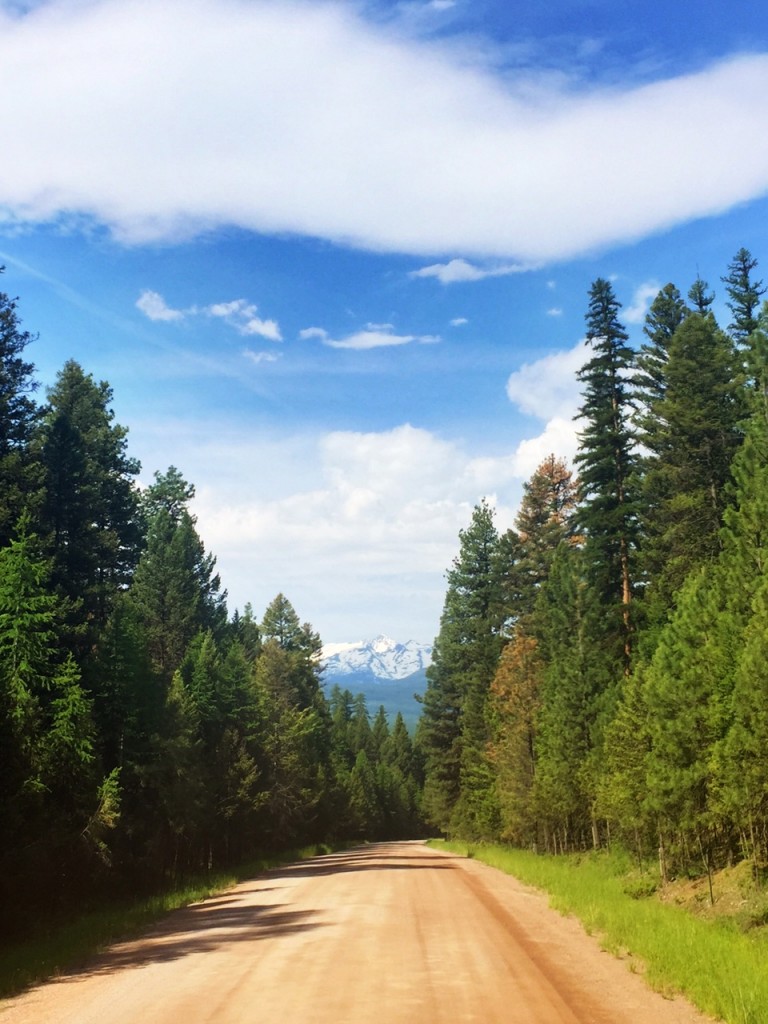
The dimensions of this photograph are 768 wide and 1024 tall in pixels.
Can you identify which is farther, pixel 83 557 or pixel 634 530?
pixel 634 530

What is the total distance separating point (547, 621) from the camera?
159 ft

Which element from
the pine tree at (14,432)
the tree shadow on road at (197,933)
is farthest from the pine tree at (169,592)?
the tree shadow on road at (197,933)

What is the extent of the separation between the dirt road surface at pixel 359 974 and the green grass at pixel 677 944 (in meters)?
0.36

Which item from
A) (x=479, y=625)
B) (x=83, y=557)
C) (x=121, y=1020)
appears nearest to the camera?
(x=121, y=1020)

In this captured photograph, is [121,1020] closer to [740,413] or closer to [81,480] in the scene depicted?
[81,480]

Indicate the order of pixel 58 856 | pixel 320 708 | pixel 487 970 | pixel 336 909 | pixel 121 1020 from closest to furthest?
1. pixel 121 1020
2. pixel 487 970
3. pixel 336 909
4. pixel 58 856
5. pixel 320 708

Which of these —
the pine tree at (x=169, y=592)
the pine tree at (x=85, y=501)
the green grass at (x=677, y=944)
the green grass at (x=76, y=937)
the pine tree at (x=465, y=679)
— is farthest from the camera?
the pine tree at (x=465, y=679)

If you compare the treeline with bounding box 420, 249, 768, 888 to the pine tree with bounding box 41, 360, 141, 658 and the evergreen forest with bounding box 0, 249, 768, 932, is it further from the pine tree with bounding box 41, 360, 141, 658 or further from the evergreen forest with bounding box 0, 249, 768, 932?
the pine tree with bounding box 41, 360, 141, 658

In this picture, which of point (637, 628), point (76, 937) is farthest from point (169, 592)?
point (76, 937)

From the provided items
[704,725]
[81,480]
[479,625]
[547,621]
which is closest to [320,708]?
[479,625]

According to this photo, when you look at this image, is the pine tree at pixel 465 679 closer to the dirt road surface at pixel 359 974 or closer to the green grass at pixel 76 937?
the green grass at pixel 76 937

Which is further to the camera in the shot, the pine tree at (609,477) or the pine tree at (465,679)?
the pine tree at (465,679)

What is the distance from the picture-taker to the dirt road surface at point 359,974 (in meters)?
10.1

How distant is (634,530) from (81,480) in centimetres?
2608
